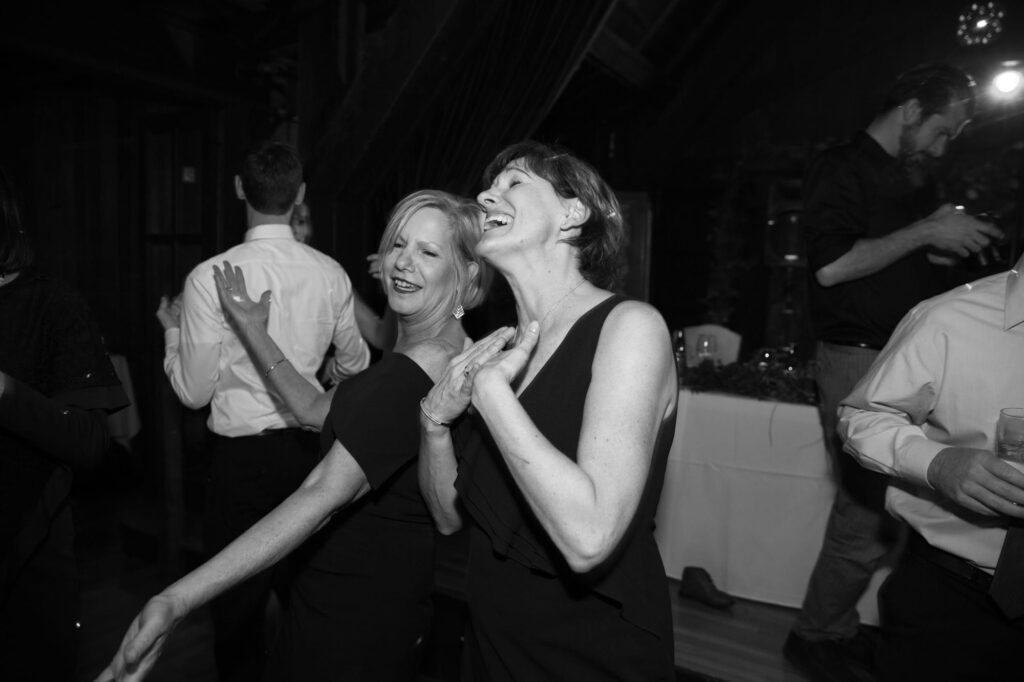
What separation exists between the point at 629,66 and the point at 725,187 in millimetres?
1807

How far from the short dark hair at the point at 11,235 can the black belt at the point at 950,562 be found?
181 centimetres

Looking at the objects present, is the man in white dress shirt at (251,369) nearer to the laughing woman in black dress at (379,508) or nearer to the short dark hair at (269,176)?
the short dark hair at (269,176)

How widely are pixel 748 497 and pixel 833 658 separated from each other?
717 millimetres

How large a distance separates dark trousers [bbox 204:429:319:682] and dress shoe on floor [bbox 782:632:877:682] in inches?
66.4

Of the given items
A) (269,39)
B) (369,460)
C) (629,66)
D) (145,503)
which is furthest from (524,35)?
(629,66)

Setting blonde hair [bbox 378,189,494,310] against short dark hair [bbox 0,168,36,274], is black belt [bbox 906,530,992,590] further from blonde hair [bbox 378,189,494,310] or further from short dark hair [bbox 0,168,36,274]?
short dark hair [bbox 0,168,36,274]

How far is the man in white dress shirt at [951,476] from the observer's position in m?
1.15

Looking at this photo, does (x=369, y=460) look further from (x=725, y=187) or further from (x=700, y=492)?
(x=725, y=187)

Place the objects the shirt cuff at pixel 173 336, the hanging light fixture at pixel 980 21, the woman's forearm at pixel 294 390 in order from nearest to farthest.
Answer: the woman's forearm at pixel 294 390, the shirt cuff at pixel 173 336, the hanging light fixture at pixel 980 21

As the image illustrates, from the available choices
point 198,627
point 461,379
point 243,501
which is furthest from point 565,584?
point 198,627

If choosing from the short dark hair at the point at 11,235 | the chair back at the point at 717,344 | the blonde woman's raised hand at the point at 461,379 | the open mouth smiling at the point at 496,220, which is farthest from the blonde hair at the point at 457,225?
the chair back at the point at 717,344

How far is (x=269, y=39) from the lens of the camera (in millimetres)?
3762

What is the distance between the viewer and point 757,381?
2.84m

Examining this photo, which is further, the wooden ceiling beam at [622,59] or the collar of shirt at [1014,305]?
the wooden ceiling beam at [622,59]
